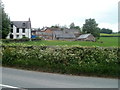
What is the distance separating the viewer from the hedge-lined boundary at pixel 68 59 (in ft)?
33.4

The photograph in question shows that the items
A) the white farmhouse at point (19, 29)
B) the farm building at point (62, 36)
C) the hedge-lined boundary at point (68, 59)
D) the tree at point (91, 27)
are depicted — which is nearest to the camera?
the hedge-lined boundary at point (68, 59)

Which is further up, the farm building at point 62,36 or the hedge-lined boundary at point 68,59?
the farm building at point 62,36

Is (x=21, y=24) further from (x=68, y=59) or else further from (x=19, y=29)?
(x=68, y=59)

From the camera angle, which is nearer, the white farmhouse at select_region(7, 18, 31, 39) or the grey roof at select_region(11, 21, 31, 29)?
the white farmhouse at select_region(7, 18, 31, 39)

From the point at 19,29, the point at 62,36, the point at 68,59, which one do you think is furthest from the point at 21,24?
the point at 68,59

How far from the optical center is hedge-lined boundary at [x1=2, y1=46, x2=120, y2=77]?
33.4 ft

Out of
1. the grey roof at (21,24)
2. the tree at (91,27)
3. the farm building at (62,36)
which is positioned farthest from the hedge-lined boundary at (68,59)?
the tree at (91,27)

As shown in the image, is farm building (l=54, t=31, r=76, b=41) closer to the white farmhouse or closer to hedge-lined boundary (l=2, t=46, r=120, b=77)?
the white farmhouse

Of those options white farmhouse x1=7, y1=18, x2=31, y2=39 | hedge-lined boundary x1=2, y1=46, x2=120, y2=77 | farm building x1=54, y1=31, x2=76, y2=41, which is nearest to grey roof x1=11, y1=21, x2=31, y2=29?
white farmhouse x1=7, y1=18, x2=31, y2=39

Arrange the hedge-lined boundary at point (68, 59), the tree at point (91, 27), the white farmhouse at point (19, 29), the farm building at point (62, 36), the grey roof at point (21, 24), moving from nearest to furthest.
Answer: the hedge-lined boundary at point (68, 59) < the white farmhouse at point (19, 29) < the grey roof at point (21, 24) < the farm building at point (62, 36) < the tree at point (91, 27)

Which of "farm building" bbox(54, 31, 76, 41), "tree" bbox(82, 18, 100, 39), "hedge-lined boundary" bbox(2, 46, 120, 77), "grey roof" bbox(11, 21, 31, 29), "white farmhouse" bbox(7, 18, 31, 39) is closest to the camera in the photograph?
"hedge-lined boundary" bbox(2, 46, 120, 77)

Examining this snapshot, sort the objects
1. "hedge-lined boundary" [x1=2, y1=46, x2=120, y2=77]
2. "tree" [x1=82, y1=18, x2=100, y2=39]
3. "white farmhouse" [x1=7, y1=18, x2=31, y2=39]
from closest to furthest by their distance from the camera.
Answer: "hedge-lined boundary" [x1=2, y1=46, x2=120, y2=77]
"white farmhouse" [x1=7, y1=18, x2=31, y2=39]
"tree" [x1=82, y1=18, x2=100, y2=39]

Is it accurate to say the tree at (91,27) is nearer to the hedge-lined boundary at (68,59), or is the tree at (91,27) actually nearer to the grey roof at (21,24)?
the grey roof at (21,24)

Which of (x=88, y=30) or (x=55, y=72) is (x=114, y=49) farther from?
(x=88, y=30)
